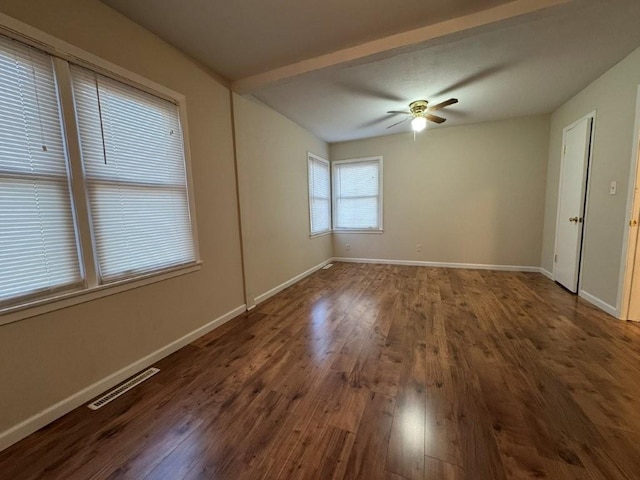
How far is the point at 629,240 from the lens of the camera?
2428mm

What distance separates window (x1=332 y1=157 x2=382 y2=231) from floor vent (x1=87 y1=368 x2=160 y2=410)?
4.31 meters

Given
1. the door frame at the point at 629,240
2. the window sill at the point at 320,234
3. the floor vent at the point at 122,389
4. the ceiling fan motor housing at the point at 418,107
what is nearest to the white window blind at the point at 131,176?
the floor vent at the point at 122,389

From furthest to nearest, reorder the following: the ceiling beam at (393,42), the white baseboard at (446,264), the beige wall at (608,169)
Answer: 1. the white baseboard at (446,264)
2. the beige wall at (608,169)
3. the ceiling beam at (393,42)

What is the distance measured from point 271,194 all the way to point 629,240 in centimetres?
385

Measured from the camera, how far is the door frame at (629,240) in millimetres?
2352

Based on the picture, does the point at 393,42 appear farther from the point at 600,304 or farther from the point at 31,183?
the point at 600,304

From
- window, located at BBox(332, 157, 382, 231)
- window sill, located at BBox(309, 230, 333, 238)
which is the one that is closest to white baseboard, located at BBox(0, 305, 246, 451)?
window sill, located at BBox(309, 230, 333, 238)

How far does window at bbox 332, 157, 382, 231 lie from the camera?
17.2 ft

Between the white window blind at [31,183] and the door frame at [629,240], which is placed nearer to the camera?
the white window blind at [31,183]

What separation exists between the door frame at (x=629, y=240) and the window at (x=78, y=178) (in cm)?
415

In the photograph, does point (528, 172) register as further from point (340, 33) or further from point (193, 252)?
point (193, 252)

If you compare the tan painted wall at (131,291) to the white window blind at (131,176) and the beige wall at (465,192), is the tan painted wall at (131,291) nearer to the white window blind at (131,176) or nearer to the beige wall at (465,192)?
the white window blind at (131,176)

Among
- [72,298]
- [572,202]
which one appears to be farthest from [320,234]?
[72,298]

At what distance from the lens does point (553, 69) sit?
268 cm
